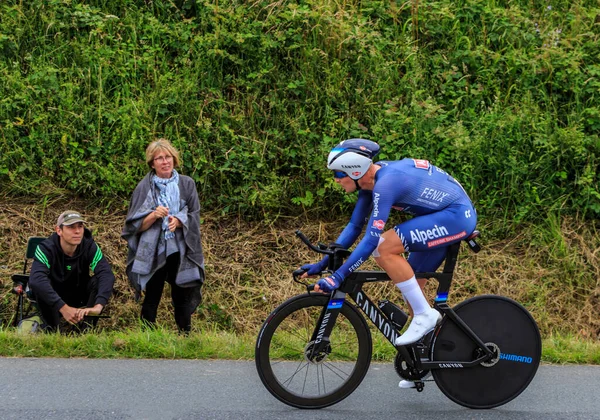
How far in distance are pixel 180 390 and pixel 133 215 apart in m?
2.21

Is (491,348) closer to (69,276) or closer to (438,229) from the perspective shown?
(438,229)

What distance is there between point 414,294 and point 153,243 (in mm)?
2923

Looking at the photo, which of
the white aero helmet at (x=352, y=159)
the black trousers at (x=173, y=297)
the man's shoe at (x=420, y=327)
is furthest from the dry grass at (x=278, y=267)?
the white aero helmet at (x=352, y=159)

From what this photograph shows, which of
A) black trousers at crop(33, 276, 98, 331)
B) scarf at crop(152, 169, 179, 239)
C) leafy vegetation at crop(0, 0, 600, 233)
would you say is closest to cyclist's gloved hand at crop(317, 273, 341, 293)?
scarf at crop(152, 169, 179, 239)

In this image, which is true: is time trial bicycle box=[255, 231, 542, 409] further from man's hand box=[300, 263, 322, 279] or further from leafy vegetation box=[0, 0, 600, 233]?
leafy vegetation box=[0, 0, 600, 233]

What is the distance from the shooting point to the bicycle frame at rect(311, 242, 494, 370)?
5164 millimetres

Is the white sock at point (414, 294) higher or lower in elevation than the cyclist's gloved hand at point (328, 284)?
lower

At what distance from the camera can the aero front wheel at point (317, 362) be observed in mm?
5180

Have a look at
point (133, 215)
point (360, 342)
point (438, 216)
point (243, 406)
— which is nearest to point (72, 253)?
point (133, 215)

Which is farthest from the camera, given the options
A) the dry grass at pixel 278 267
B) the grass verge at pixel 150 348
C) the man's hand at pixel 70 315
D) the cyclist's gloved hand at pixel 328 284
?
the dry grass at pixel 278 267

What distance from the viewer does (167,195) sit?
23.9ft

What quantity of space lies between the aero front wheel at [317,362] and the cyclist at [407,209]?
0.85 feet

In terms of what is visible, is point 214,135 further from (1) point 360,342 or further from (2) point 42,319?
(1) point 360,342

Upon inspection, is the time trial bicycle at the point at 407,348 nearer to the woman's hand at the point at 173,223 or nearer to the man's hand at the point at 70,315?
the woman's hand at the point at 173,223
